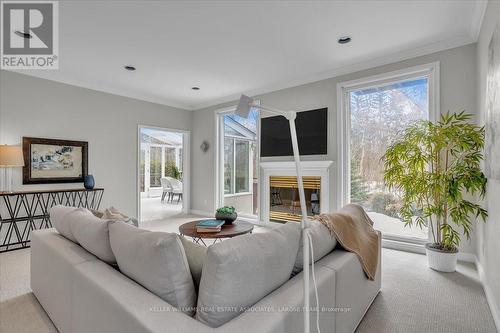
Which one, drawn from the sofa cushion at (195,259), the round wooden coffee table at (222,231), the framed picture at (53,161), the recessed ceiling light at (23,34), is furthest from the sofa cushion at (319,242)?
the framed picture at (53,161)

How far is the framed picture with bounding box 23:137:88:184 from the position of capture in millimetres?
3963

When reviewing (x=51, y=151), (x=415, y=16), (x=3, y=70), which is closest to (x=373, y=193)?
(x=415, y=16)

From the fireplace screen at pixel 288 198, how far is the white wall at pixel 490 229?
2.16 metres

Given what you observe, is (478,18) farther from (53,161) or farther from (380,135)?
(53,161)

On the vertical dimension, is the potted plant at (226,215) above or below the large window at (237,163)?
below

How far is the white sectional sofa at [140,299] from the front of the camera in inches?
37.7

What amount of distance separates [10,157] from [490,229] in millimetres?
5396

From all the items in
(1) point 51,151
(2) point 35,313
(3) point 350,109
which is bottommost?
(2) point 35,313

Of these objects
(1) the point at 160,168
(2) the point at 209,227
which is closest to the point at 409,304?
(2) the point at 209,227

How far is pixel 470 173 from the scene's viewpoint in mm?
2520

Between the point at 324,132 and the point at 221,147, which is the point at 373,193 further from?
the point at 221,147

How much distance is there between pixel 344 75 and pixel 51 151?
4.82 meters

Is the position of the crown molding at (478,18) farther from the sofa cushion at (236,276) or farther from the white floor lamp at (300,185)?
the sofa cushion at (236,276)

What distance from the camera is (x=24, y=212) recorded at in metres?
3.92
